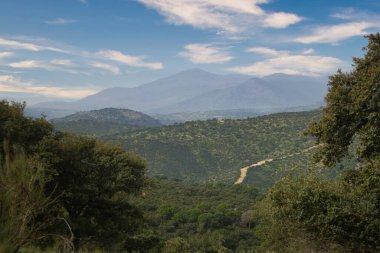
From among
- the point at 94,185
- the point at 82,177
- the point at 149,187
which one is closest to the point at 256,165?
the point at 149,187

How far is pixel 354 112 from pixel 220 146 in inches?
4114

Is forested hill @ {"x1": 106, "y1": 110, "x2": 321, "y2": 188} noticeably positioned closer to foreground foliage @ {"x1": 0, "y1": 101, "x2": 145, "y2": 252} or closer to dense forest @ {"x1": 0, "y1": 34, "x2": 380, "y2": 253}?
dense forest @ {"x1": 0, "y1": 34, "x2": 380, "y2": 253}

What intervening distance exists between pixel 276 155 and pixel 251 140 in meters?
18.4

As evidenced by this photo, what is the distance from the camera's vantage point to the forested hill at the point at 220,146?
4213 inches

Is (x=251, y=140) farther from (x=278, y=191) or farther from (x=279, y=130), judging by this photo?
(x=278, y=191)

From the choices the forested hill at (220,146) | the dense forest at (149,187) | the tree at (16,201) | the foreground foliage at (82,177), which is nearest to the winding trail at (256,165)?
the forested hill at (220,146)

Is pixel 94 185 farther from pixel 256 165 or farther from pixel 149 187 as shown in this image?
pixel 256 165

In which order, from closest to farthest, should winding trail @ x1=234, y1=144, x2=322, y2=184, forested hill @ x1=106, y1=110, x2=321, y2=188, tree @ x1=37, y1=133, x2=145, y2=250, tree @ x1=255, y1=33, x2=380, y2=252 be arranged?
tree @ x1=255, y1=33, x2=380, y2=252 < tree @ x1=37, y1=133, x2=145, y2=250 < winding trail @ x1=234, y1=144, x2=322, y2=184 < forested hill @ x1=106, y1=110, x2=321, y2=188

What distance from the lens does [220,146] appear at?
401 feet

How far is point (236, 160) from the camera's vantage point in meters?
110

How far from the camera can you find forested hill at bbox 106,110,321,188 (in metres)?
107

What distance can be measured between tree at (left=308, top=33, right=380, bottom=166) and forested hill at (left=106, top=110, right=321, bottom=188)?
72.5m

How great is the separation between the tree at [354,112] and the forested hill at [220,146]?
72514mm

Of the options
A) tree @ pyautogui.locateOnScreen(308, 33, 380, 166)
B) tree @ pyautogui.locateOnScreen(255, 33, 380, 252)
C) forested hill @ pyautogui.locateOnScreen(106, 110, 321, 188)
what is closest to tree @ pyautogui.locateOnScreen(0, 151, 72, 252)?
tree @ pyautogui.locateOnScreen(255, 33, 380, 252)
